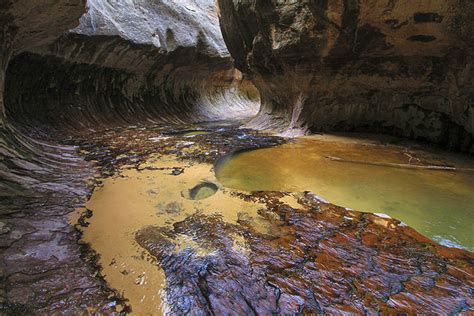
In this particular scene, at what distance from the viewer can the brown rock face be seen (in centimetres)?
552

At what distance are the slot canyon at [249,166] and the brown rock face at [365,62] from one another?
4 cm

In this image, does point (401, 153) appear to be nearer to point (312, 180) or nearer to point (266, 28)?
point (312, 180)

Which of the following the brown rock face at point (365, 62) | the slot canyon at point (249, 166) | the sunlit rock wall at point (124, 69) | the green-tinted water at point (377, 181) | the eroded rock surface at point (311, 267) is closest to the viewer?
the eroded rock surface at point (311, 267)

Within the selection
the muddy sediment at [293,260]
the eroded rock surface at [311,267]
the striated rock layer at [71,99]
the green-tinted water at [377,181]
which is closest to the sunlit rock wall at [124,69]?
the striated rock layer at [71,99]

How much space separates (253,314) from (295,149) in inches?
187

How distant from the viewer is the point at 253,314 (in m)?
1.88

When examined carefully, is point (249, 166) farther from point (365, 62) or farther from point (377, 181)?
point (365, 62)

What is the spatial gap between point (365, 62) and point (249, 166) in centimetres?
401

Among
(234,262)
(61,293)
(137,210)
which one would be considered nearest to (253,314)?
(234,262)

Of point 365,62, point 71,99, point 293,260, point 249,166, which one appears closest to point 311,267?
point 293,260

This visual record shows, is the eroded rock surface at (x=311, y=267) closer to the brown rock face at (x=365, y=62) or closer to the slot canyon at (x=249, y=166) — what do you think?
the slot canyon at (x=249, y=166)

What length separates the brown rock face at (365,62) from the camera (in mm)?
5516

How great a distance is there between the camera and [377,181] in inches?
168

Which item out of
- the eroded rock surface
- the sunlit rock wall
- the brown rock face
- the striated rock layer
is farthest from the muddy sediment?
the sunlit rock wall
